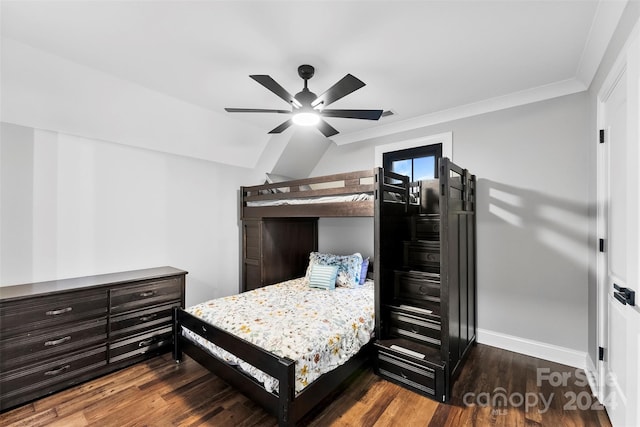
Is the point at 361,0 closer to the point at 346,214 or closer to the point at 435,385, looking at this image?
the point at 346,214

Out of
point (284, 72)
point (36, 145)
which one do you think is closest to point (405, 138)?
point (284, 72)

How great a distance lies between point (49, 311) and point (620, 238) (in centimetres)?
409

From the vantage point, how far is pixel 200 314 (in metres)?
2.54

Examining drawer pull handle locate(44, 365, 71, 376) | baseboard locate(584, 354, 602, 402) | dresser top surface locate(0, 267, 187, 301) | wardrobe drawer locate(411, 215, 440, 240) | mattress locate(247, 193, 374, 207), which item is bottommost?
baseboard locate(584, 354, 602, 402)

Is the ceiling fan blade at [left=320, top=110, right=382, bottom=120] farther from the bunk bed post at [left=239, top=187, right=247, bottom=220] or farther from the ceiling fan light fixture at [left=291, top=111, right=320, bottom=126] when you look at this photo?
the bunk bed post at [left=239, top=187, right=247, bottom=220]

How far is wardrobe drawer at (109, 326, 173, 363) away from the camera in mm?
2547

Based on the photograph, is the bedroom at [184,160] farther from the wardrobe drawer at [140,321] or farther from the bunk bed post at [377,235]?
the bunk bed post at [377,235]

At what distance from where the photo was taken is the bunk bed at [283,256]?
5.91ft

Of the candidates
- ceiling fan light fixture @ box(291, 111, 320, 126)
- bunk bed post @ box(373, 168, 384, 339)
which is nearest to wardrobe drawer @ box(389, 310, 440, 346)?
bunk bed post @ box(373, 168, 384, 339)

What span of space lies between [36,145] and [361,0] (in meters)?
2.97

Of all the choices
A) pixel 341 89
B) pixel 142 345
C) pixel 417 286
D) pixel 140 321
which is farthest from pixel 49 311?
pixel 417 286

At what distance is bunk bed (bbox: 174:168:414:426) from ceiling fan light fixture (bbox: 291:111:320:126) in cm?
68

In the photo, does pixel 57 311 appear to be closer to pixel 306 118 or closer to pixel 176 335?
pixel 176 335

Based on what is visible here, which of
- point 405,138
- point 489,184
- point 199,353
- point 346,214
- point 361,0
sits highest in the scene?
point 361,0
